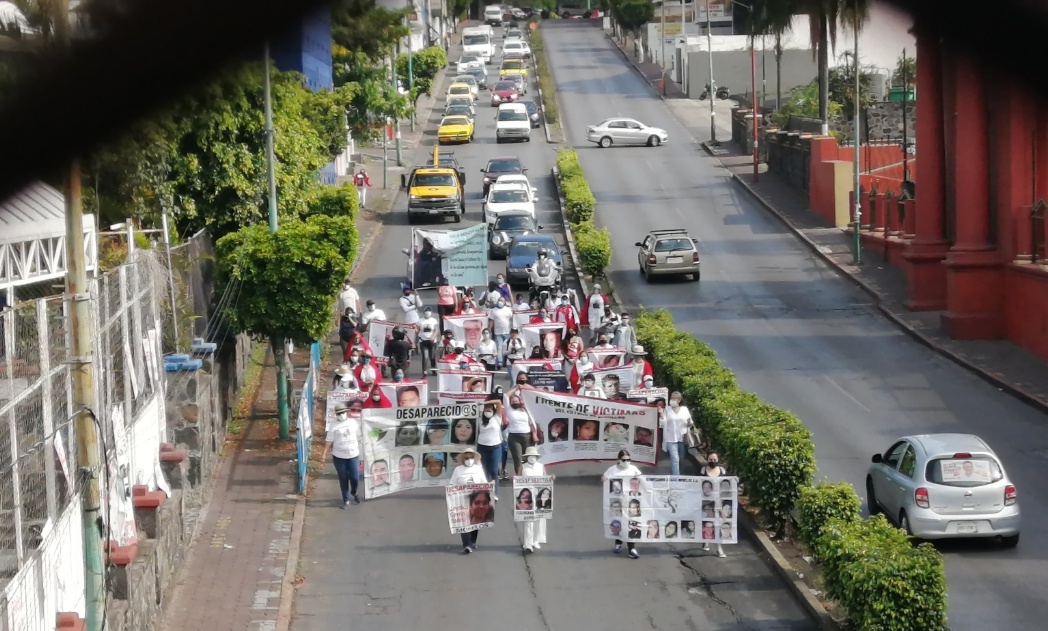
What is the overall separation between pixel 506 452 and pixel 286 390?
4.73 metres

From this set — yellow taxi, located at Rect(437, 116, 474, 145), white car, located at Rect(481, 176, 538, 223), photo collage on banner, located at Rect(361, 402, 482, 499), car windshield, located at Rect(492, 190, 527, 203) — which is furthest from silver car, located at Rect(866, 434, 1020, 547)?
yellow taxi, located at Rect(437, 116, 474, 145)

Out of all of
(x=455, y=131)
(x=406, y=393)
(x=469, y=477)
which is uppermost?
(x=455, y=131)

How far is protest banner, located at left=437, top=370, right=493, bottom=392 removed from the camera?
24094mm

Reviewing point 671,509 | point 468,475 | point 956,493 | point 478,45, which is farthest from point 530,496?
point 478,45

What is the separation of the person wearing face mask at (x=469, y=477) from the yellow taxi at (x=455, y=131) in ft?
180

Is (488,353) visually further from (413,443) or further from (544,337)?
(413,443)

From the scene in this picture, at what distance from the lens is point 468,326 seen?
30.0m

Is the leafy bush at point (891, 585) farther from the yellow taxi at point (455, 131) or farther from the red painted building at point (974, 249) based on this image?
the yellow taxi at point (455, 131)

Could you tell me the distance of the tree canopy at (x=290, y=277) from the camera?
77.5 feet

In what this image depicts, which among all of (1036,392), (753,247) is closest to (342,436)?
(1036,392)

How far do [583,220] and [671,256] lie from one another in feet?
25.9

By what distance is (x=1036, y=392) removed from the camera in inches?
1059

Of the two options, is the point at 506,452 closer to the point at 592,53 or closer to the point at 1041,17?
the point at 1041,17

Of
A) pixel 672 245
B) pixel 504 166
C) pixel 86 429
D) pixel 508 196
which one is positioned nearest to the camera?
pixel 86 429
